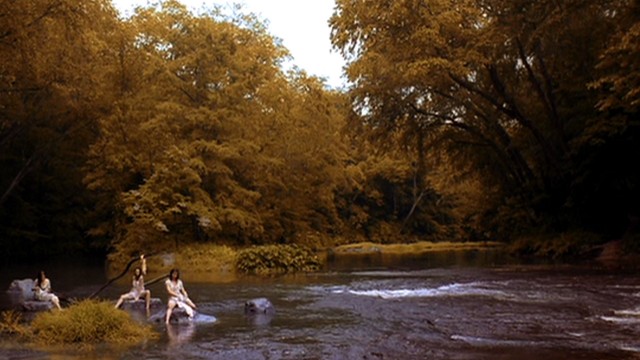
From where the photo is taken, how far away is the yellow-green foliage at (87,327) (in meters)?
14.5

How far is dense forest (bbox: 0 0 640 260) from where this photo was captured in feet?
107

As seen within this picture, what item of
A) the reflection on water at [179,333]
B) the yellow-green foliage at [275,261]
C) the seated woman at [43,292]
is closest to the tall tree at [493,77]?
the yellow-green foliage at [275,261]

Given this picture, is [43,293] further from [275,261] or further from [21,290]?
[275,261]

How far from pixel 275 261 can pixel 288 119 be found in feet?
52.0

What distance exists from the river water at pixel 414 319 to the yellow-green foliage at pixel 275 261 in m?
5.59

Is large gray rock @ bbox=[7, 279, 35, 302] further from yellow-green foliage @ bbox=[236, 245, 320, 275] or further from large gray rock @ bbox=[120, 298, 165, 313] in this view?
yellow-green foliage @ bbox=[236, 245, 320, 275]

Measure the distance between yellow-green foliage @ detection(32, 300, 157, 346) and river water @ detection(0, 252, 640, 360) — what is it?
0.64 metres

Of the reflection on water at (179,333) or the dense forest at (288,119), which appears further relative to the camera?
the dense forest at (288,119)

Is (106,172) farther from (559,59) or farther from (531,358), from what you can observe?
(531,358)

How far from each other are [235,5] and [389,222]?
30.4 meters

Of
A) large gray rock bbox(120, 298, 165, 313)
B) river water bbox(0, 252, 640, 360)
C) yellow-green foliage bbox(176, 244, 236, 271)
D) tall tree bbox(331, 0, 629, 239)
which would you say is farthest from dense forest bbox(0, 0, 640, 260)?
large gray rock bbox(120, 298, 165, 313)

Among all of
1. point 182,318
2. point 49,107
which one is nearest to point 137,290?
point 182,318

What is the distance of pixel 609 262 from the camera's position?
31641 millimetres

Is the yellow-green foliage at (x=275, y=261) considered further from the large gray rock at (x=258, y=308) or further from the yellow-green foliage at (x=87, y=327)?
the yellow-green foliage at (x=87, y=327)
